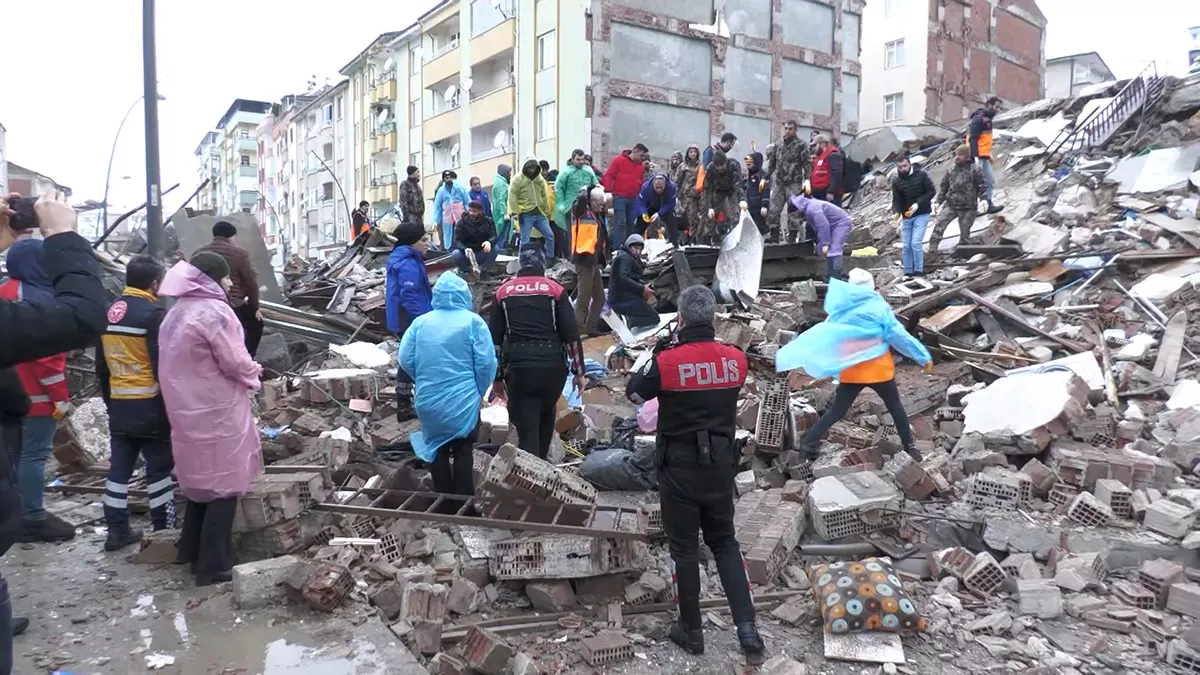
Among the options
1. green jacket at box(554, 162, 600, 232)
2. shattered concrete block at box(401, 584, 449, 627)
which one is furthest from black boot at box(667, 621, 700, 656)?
green jacket at box(554, 162, 600, 232)

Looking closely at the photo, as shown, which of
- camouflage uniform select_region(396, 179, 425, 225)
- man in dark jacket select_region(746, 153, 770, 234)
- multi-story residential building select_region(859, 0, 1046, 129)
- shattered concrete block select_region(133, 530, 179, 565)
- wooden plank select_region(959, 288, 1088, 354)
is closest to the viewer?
shattered concrete block select_region(133, 530, 179, 565)

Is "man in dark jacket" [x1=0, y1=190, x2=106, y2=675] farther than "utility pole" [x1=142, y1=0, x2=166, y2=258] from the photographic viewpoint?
No

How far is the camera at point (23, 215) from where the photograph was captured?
11.7 feet

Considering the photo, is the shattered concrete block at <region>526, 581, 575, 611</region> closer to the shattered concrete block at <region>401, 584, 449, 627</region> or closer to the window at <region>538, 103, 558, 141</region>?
the shattered concrete block at <region>401, 584, 449, 627</region>

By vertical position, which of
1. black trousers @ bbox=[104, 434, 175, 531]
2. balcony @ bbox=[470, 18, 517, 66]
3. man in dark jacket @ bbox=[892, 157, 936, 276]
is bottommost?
black trousers @ bbox=[104, 434, 175, 531]

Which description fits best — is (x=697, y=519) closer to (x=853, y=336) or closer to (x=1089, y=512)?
(x=853, y=336)

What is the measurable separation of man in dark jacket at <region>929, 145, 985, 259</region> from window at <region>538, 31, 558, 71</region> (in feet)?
57.5

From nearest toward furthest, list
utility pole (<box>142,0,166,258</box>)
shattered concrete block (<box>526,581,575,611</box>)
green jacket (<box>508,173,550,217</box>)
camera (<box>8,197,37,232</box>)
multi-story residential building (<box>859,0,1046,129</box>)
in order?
camera (<box>8,197,37,232</box>), shattered concrete block (<box>526,581,575,611</box>), utility pole (<box>142,0,166,258</box>), green jacket (<box>508,173,550,217</box>), multi-story residential building (<box>859,0,1046,129</box>)

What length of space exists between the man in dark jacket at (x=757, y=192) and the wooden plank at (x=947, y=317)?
5.08 metres

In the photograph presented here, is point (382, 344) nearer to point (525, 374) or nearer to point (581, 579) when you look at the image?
point (525, 374)

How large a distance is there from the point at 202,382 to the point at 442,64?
1280 inches

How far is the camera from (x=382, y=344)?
403 inches

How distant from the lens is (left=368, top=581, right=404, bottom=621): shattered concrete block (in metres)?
4.00

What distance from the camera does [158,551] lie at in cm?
443
